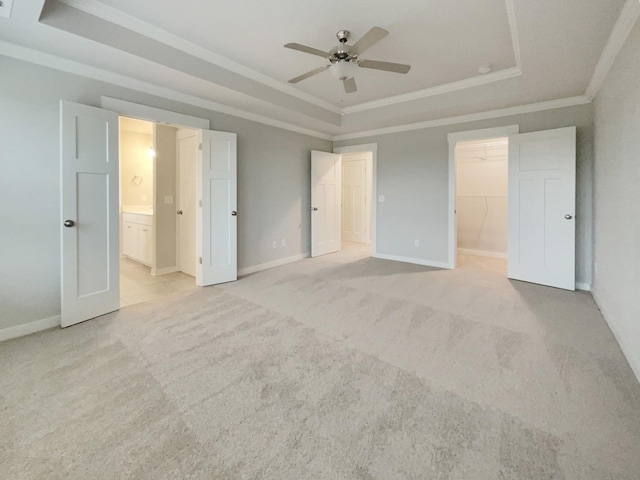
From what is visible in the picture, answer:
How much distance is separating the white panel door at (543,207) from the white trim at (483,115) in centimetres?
42

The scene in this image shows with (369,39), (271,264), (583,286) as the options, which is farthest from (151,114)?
(583,286)

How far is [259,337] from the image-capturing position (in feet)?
8.05

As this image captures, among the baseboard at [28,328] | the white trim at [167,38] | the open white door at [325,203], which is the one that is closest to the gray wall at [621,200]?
the white trim at [167,38]

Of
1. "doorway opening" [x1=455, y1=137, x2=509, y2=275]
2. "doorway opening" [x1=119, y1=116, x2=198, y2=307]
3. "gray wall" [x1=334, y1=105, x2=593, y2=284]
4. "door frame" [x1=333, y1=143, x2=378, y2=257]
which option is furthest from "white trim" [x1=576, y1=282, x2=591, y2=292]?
"doorway opening" [x1=119, y1=116, x2=198, y2=307]

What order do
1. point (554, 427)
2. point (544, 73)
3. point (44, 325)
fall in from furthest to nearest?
point (544, 73) < point (44, 325) < point (554, 427)

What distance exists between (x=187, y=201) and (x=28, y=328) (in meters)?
2.43

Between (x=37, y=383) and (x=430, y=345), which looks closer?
(x=37, y=383)

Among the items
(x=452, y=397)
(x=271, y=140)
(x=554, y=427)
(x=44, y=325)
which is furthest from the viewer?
(x=271, y=140)

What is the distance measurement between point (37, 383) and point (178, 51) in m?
2.93

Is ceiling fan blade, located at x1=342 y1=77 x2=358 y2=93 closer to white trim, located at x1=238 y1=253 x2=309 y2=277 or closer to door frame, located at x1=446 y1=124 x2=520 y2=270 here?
door frame, located at x1=446 y1=124 x2=520 y2=270

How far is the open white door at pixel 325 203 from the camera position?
18.5 ft

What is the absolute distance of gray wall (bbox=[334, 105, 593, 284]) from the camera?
3.76 meters

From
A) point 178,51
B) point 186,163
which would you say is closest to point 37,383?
point 178,51

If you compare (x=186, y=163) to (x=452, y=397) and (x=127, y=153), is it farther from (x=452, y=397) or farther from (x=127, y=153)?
(x=452, y=397)
